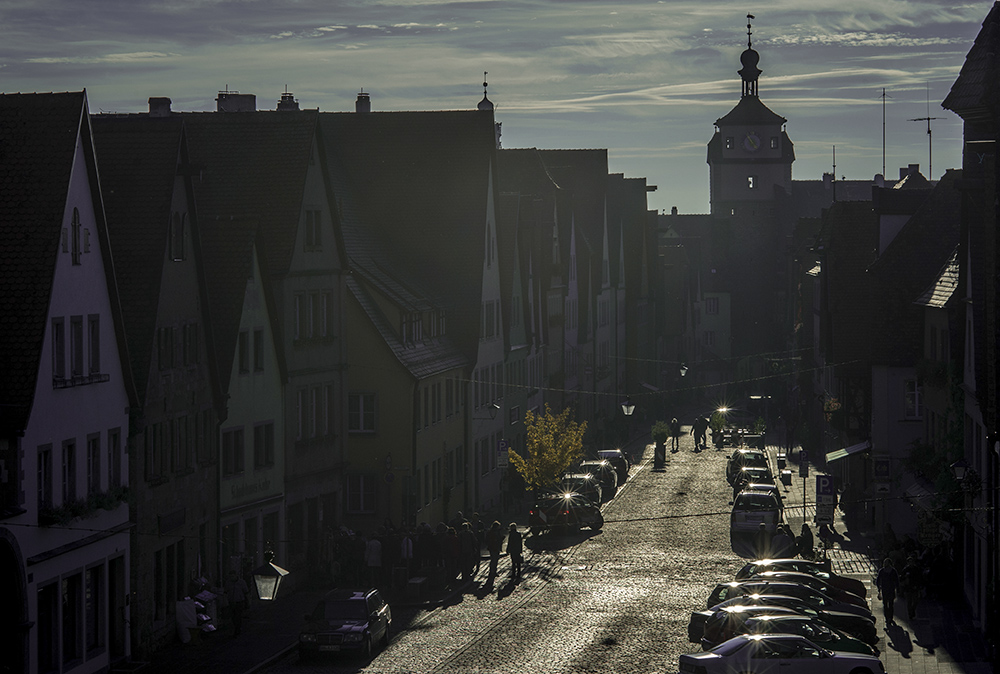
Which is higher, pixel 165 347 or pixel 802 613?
pixel 165 347

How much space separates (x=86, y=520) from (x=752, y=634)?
13.7 m

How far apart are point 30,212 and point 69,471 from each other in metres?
5.30

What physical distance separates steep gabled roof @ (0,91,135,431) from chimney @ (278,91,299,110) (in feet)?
94.5

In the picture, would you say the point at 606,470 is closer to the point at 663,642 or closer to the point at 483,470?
the point at 483,470

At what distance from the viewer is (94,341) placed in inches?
1243

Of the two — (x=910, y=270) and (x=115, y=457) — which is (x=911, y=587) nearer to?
(x=910, y=270)

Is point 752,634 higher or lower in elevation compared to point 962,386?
lower

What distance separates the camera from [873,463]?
48438 millimetres

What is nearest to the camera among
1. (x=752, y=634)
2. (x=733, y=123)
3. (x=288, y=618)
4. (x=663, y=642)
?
(x=752, y=634)

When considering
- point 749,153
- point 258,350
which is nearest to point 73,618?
point 258,350

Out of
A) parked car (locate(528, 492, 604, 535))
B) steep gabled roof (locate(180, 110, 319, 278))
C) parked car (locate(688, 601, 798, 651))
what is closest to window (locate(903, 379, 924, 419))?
parked car (locate(528, 492, 604, 535))

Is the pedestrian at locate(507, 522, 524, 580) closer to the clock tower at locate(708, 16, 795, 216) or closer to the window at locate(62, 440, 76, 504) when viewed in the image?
the window at locate(62, 440, 76, 504)

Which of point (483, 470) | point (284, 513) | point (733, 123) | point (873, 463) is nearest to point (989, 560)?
point (873, 463)

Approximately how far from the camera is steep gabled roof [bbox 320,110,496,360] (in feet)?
193
